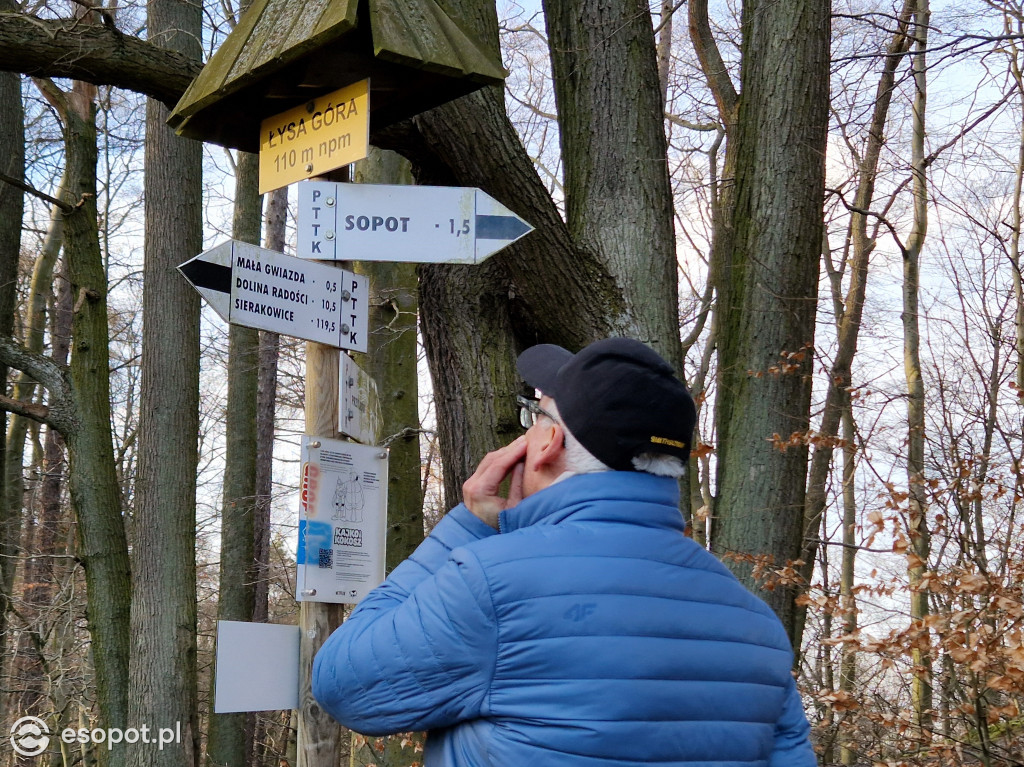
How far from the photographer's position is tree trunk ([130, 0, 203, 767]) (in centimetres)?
816

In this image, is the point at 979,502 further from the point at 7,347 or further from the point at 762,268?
the point at 7,347

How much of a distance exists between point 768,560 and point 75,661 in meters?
11.2

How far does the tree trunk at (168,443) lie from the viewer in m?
8.16

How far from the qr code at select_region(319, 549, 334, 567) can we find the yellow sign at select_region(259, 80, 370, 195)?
1.13 metres

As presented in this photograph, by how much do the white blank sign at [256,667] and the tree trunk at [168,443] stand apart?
5891mm

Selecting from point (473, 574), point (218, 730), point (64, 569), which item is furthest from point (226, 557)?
point (473, 574)

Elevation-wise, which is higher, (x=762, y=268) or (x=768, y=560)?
(x=762, y=268)

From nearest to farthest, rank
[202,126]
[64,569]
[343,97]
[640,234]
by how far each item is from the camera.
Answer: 1. [343,97]
2. [202,126]
3. [640,234]
4. [64,569]

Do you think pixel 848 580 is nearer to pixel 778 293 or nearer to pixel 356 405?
pixel 778 293

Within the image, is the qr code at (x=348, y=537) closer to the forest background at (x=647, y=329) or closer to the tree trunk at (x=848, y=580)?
the forest background at (x=647, y=329)

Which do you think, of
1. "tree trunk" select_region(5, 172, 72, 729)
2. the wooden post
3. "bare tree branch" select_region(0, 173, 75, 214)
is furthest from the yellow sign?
"tree trunk" select_region(5, 172, 72, 729)

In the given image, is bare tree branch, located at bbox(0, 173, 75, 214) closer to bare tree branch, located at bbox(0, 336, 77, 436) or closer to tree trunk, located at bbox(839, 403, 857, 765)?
bare tree branch, located at bbox(0, 336, 77, 436)

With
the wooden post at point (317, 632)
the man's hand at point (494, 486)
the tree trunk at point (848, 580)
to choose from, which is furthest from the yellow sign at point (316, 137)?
the tree trunk at point (848, 580)

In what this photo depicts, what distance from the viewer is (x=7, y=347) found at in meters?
8.38
